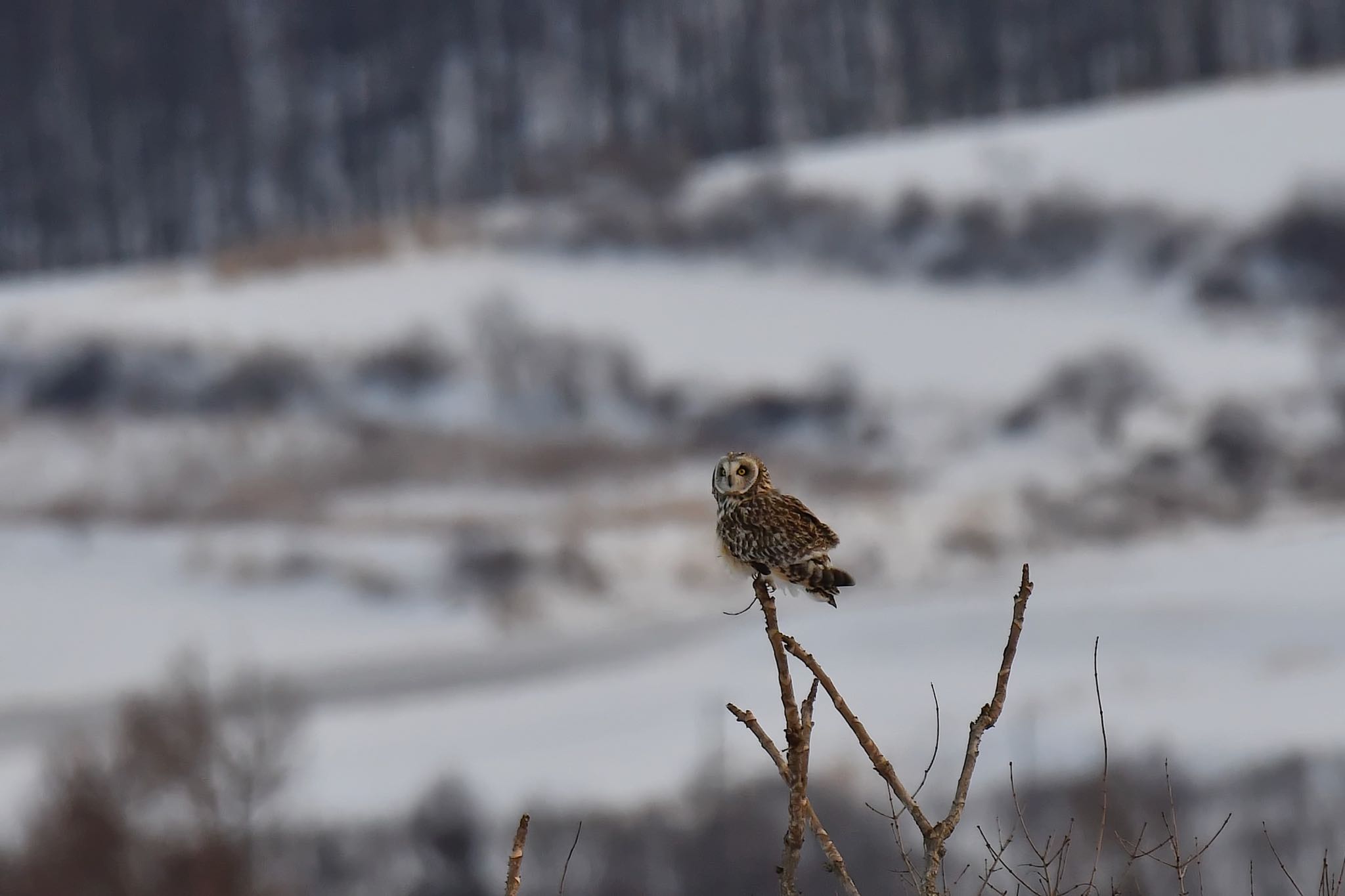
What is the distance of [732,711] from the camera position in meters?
4.16

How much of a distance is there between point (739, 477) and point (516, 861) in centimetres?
146

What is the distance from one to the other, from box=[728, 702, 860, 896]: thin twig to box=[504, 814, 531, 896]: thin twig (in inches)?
24.6

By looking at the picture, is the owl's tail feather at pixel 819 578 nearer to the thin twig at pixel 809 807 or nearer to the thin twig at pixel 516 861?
the thin twig at pixel 809 807

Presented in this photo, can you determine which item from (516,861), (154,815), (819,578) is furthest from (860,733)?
(154,815)

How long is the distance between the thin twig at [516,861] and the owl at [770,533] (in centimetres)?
113

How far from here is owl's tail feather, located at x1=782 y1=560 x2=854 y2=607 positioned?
493 cm

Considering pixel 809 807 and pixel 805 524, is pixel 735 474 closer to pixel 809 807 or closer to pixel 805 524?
pixel 805 524

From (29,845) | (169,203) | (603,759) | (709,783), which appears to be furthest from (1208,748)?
(169,203)

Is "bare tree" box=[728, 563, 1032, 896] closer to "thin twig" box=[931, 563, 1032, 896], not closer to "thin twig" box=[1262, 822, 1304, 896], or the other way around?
"thin twig" box=[931, 563, 1032, 896]

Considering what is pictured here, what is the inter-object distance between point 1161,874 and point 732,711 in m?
20.1

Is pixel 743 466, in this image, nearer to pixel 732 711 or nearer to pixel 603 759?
pixel 732 711

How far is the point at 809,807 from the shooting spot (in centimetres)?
443

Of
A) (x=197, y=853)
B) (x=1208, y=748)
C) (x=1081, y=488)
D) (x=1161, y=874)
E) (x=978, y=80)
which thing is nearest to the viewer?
(x=1161, y=874)

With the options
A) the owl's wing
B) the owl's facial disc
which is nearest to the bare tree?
the owl's wing
